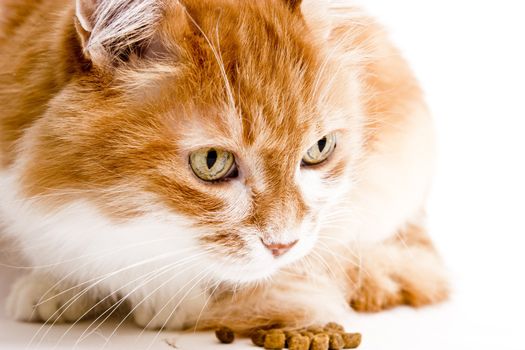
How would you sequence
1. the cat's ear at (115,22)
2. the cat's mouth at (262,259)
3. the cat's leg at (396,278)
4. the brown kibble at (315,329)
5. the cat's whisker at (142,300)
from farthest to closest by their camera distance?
the cat's leg at (396,278) → the brown kibble at (315,329) → the cat's whisker at (142,300) → the cat's mouth at (262,259) → the cat's ear at (115,22)

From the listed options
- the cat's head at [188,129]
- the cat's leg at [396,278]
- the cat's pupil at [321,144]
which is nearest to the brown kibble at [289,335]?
the cat's head at [188,129]

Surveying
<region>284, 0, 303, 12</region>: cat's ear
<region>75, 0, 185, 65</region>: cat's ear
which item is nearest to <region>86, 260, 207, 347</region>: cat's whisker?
<region>75, 0, 185, 65</region>: cat's ear

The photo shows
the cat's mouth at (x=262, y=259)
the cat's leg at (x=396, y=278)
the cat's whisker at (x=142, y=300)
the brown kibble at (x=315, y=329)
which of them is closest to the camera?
the cat's mouth at (x=262, y=259)

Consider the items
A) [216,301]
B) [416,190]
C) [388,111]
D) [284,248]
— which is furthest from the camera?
[416,190]

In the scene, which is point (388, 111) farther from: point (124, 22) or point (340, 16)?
point (124, 22)

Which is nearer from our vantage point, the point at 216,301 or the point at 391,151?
the point at 216,301

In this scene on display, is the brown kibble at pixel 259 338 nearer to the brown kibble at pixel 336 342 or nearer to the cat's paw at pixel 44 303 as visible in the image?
the brown kibble at pixel 336 342

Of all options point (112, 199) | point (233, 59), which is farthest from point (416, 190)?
point (112, 199)

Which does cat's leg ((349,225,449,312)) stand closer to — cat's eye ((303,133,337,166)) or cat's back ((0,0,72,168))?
cat's eye ((303,133,337,166))
